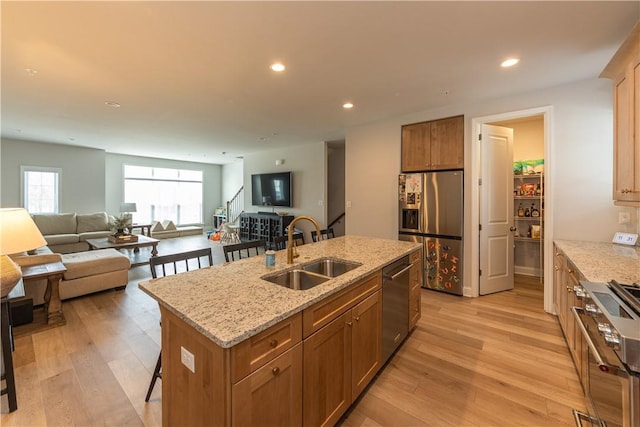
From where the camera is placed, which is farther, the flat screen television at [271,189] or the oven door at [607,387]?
the flat screen television at [271,189]

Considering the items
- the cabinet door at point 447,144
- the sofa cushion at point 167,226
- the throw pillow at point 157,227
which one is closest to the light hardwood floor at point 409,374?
the cabinet door at point 447,144

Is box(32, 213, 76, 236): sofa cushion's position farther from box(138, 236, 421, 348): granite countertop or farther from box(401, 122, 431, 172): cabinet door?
box(401, 122, 431, 172): cabinet door

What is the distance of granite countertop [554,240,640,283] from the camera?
167 cm

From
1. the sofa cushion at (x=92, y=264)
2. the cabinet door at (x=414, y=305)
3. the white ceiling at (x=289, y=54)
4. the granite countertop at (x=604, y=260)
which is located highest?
the white ceiling at (x=289, y=54)

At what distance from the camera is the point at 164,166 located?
9203 mm

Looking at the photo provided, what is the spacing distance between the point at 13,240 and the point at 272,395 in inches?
76.8

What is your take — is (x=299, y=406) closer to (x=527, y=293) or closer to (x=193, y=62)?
(x=193, y=62)

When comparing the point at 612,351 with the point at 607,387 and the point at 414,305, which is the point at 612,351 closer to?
the point at 607,387

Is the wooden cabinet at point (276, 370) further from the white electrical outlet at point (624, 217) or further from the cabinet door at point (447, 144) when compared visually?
the white electrical outlet at point (624, 217)

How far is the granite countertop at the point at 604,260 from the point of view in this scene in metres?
1.67

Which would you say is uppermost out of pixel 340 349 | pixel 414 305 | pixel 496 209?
pixel 496 209

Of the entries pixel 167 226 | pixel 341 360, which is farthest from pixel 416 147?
pixel 167 226

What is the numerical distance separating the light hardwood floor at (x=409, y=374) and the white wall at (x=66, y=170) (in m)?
5.36

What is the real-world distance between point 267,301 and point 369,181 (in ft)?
12.0
